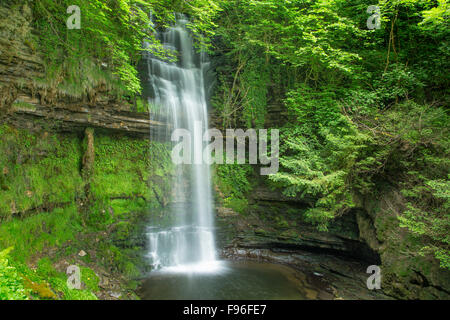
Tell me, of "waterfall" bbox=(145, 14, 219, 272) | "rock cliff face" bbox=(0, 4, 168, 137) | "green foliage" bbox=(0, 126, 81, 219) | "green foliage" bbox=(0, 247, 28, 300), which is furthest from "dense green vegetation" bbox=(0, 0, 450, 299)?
"green foliage" bbox=(0, 247, 28, 300)

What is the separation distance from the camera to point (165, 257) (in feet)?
27.5

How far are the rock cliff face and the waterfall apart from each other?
1.92 metres

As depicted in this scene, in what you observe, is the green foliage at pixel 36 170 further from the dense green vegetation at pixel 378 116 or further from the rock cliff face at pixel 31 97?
the dense green vegetation at pixel 378 116

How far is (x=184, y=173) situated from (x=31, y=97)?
5453 millimetres

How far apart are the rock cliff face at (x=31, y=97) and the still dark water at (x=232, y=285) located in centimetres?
530

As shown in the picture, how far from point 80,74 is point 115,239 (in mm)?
5164

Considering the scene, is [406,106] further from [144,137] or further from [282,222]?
[144,137]

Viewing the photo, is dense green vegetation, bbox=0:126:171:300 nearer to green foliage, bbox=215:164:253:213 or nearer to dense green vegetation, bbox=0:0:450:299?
dense green vegetation, bbox=0:0:450:299

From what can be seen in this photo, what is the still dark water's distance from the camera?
6.52m

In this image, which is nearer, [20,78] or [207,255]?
[20,78]

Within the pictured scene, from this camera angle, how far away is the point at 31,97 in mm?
6867

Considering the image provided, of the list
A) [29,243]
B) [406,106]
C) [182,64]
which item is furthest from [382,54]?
[29,243]

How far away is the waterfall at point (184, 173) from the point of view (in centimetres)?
860

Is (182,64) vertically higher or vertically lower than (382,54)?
higher
